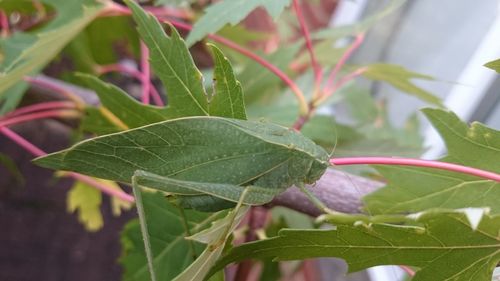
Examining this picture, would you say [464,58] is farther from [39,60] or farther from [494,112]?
[39,60]

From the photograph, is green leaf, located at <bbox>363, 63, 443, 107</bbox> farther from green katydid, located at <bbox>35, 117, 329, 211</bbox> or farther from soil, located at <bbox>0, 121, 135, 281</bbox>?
soil, located at <bbox>0, 121, 135, 281</bbox>

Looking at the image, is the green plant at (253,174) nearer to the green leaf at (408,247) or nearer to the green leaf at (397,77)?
the green leaf at (408,247)

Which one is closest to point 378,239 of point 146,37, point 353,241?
point 353,241

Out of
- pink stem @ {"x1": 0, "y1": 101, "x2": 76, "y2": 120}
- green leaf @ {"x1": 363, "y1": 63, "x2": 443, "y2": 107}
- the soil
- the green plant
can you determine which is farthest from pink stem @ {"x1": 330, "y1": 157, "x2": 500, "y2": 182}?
the soil

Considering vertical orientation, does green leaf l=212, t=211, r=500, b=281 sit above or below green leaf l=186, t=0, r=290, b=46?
below

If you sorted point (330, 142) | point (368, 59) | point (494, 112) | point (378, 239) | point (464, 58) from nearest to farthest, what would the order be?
point (378, 239), point (330, 142), point (494, 112), point (464, 58), point (368, 59)

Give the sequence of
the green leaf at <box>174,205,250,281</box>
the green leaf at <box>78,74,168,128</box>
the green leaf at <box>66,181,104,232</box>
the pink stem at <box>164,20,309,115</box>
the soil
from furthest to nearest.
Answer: the soil, the green leaf at <box>66,181,104,232</box>, the pink stem at <box>164,20,309,115</box>, the green leaf at <box>78,74,168,128</box>, the green leaf at <box>174,205,250,281</box>

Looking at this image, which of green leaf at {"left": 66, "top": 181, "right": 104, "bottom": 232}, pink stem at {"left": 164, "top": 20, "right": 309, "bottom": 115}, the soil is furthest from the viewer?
the soil
